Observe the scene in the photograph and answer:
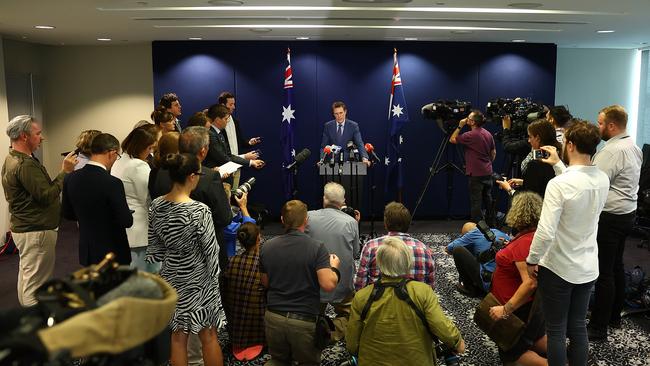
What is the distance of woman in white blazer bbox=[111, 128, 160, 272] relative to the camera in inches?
137

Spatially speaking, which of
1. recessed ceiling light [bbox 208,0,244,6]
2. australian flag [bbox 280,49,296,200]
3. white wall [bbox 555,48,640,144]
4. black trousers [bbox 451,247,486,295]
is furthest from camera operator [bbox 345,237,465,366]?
white wall [bbox 555,48,640,144]

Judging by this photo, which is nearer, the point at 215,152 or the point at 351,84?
the point at 215,152

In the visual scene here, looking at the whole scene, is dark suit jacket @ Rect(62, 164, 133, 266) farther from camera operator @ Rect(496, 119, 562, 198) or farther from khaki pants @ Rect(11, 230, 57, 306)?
camera operator @ Rect(496, 119, 562, 198)

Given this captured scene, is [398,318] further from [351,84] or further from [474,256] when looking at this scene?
[351,84]

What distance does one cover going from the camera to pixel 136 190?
3.51 metres

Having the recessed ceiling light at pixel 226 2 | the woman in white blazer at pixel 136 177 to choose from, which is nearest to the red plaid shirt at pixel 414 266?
the woman in white blazer at pixel 136 177

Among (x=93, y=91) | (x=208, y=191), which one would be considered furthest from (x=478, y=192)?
(x=93, y=91)

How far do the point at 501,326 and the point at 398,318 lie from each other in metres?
0.86

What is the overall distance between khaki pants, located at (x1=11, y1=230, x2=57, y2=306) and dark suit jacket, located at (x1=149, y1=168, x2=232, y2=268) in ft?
3.32

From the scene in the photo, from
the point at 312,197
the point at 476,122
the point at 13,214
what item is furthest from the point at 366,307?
the point at 312,197

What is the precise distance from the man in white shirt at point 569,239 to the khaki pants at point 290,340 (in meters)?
1.16

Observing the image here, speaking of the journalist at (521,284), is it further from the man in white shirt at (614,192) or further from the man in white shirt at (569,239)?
the man in white shirt at (614,192)

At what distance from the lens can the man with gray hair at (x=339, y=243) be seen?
3404mm

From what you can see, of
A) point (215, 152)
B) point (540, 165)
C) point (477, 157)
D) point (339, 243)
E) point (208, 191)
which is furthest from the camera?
point (477, 157)
